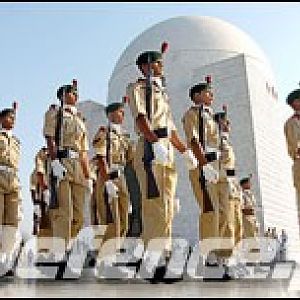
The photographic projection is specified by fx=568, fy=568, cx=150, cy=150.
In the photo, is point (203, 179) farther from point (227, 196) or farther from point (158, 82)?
point (158, 82)

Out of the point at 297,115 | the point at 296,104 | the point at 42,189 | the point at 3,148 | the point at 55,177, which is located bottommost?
the point at 55,177

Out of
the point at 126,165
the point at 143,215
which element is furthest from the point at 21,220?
the point at 143,215

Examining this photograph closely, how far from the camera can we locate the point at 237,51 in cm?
4175

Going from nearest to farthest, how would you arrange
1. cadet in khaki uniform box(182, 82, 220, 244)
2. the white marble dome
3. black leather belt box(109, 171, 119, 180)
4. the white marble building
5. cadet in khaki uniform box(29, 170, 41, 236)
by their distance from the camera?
cadet in khaki uniform box(182, 82, 220, 244) < black leather belt box(109, 171, 119, 180) < cadet in khaki uniform box(29, 170, 41, 236) < the white marble building < the white marble dome

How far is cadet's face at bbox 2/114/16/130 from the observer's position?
19.4ft

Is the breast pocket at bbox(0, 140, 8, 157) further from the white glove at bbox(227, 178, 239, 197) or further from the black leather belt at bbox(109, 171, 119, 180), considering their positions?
the white glove at bbox(227, 178, 239, 197)

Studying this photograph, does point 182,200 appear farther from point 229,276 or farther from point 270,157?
point 229,276

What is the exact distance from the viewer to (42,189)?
7.74 m

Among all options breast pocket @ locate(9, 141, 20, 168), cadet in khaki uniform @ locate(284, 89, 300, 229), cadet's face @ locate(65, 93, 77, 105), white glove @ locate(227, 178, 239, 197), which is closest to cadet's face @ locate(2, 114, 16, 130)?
breast pocket @ locate(9, 141, 20, 168)

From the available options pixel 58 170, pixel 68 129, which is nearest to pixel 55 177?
pixel 58 170

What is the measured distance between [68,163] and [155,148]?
1.38 metres

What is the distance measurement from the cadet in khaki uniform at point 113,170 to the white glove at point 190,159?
1572 mm

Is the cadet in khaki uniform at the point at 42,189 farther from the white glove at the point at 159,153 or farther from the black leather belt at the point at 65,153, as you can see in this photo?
the white glove at the point at 159,153

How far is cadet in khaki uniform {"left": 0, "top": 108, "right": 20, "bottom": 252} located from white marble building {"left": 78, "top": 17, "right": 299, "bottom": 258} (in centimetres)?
2939
